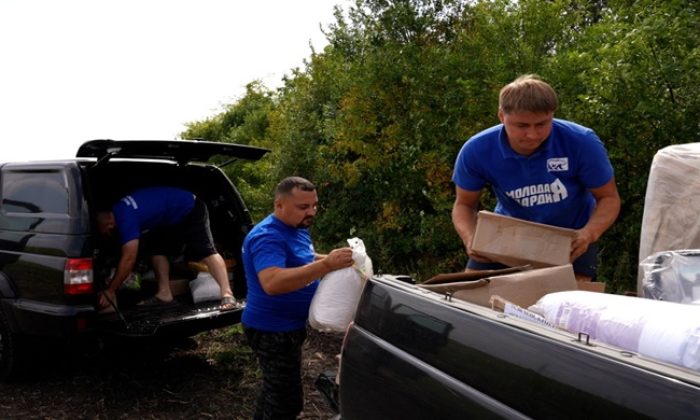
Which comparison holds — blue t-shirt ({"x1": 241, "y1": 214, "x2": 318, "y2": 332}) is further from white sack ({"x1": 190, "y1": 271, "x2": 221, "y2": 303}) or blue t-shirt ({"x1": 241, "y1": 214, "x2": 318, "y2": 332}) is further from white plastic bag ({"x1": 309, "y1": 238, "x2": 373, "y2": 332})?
white sack ({"x1": 190, "y1": 271, "x2": 221, "y2": 303})

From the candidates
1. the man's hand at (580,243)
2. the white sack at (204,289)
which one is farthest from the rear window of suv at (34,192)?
the man's hand at (580,243)

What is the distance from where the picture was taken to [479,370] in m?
1.57

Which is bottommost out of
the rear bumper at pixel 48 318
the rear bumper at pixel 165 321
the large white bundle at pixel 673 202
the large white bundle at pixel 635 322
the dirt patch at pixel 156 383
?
the dirt patch at pixel 156 383

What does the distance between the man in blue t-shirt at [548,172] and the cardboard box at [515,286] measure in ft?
1.55

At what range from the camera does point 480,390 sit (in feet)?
5.08

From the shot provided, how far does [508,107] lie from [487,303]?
94 centimetres

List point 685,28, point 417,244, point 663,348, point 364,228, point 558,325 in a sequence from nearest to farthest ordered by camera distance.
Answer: point 663,348, point 558,325, point 685,28, point 417,244, point 364,228

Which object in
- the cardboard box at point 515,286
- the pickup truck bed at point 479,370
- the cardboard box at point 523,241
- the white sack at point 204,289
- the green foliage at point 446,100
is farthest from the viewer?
the white sack at point 204,289

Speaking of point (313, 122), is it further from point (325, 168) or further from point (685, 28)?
point (685, 28)

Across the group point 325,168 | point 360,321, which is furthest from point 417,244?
point 360,321

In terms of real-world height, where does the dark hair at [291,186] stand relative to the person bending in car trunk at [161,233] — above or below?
above

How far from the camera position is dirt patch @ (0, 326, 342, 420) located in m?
4.48

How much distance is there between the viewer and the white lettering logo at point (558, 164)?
2754 millimetres

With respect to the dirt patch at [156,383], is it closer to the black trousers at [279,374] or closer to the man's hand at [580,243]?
the black trousers at [279,374]
